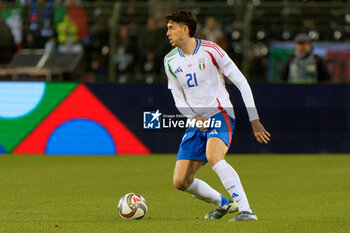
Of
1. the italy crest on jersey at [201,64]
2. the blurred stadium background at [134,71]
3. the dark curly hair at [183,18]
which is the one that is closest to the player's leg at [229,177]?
the italy crest on jersey at [201,64]

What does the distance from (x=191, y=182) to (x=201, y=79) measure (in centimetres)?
100

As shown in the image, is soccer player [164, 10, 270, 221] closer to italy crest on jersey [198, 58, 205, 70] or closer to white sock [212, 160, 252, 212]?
italy crest on jersey [198, 58, 205, 70]

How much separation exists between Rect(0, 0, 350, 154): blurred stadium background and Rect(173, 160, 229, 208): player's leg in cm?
611

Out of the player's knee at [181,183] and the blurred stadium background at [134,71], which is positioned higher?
the player's knee at [181,183]

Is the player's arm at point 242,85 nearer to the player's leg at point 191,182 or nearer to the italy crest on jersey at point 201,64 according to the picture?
the italy crest on jersey at point 201,64

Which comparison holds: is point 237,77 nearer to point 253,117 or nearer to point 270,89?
point 253,117

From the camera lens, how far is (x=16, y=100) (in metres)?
15.6

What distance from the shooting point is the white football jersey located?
7586 millimetres

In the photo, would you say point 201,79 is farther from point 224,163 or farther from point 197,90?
point 224,163

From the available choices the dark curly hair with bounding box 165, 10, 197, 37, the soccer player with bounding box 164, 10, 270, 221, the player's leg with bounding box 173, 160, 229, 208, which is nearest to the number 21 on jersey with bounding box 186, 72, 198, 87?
the soccer player with bounding box 164, 10, 270, 221

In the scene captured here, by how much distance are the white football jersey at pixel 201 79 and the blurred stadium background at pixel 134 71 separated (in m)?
6.26

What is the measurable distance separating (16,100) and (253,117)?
9.17 meters

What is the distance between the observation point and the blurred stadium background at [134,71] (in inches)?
605

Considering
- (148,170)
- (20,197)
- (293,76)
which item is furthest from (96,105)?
(20,197)
